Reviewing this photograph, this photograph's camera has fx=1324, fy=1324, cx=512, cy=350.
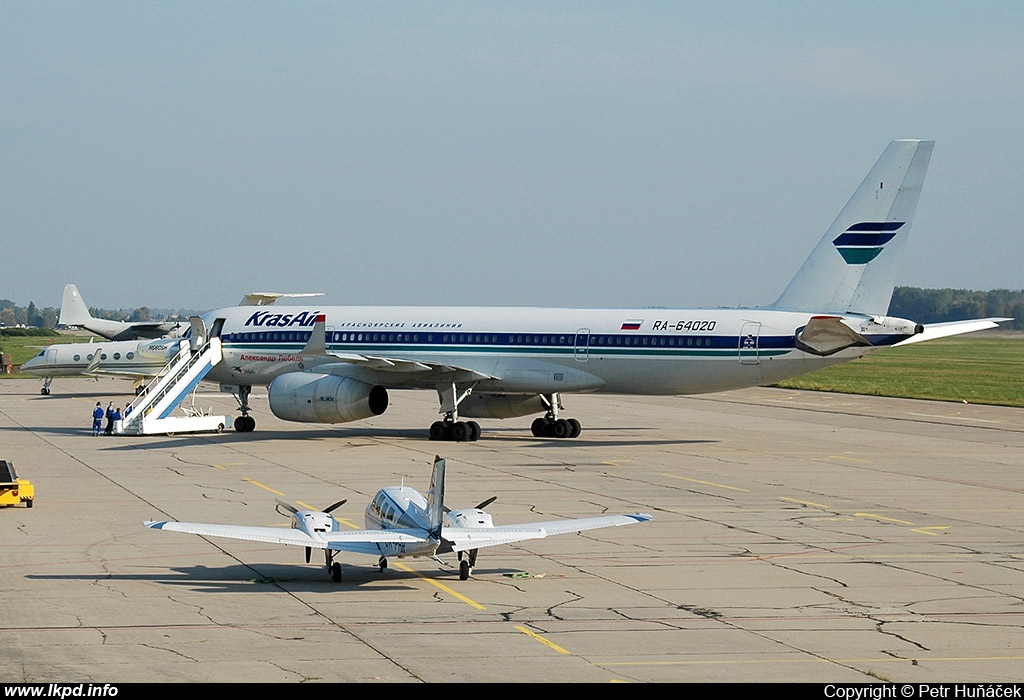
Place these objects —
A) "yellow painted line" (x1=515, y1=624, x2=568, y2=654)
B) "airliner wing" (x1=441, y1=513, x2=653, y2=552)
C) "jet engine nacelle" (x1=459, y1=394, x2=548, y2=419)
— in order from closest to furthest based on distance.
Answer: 1. "yellow painted line" (x1=515, y1=624, x2=568, y2=654)
2. "airliner wing" (x1=441, y1=513, x2=653, y2=552)
3. "jet engine nacelle" (x1=459, y1=394, x2=548, y2=419)

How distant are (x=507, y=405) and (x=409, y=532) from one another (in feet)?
92.6

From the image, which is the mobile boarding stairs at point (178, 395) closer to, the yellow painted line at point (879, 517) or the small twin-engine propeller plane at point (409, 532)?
the yellow painted line at point (879, 517)

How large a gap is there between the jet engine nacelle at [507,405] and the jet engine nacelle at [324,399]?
417 cm

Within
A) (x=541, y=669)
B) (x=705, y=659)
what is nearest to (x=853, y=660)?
(x=705, y=659)

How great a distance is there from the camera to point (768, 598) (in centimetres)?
1827

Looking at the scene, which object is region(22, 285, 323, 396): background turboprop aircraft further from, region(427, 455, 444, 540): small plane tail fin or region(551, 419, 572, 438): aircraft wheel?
region(427, 455, 444, 540): small plane tail fin

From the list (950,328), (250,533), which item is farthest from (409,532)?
(950,328)

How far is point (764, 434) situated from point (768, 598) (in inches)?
1229

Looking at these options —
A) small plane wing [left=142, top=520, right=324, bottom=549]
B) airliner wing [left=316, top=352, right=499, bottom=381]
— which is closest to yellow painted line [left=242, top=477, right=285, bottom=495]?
airliner wing [left=316, top=352, right=499, bottom=381]

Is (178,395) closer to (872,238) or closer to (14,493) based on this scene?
(14,493)

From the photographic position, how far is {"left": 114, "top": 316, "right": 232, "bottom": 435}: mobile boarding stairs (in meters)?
45.8

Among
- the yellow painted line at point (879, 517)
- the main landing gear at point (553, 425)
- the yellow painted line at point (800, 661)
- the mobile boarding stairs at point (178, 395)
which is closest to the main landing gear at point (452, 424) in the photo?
the main landing gear at point (553, 425)

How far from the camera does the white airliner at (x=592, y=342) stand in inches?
1615

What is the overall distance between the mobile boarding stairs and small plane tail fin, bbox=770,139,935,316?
71.2 ft
